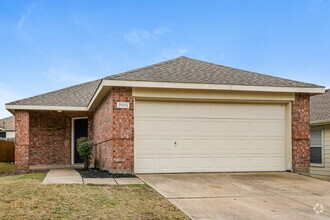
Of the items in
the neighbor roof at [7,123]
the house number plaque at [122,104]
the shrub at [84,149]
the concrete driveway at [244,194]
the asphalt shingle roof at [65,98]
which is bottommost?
the concrete driveway at [244,194]

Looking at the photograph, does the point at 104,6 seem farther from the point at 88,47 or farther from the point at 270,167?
the point at 270,167

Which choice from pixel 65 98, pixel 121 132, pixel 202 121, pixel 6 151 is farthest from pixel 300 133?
pixel 6 151

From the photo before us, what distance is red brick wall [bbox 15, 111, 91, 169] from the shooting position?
1727 centimetres

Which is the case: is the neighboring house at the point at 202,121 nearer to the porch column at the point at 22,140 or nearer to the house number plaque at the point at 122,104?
the house number plaque at the point at 122,104

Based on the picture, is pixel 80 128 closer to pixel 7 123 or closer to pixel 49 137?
pixel 49 137

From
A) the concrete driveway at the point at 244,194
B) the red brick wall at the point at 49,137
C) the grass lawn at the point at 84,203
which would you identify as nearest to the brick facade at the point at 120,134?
the red brick wall at the point at 49,137

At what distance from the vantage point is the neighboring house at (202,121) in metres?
10.9

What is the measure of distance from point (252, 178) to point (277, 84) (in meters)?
3.36

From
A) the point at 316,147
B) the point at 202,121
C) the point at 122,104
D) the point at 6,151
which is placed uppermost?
the point at 122,104

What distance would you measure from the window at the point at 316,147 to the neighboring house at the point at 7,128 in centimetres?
2746

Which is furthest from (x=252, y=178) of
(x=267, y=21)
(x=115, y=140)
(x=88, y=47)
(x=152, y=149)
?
(x=88, y=47)

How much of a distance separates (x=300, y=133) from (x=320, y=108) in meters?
5.74

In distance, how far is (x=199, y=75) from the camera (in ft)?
39.2

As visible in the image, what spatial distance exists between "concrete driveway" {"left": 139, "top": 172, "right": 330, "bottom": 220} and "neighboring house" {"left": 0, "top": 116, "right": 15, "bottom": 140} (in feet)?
90.3
